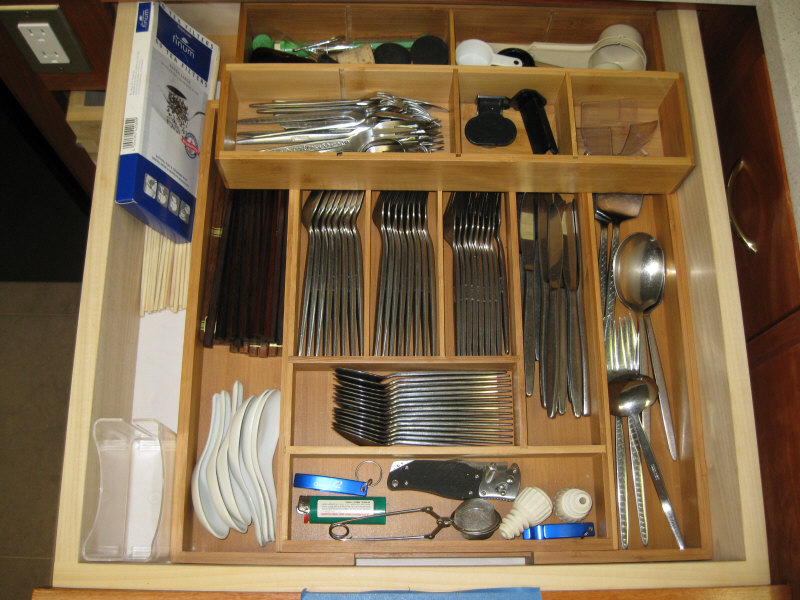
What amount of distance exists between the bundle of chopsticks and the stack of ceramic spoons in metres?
0.11

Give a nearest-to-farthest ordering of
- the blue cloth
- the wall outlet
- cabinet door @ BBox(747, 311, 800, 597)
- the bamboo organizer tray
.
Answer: the blue cloth, cabinet door @ BBox(747, 311, 800, 597), the bamboo organizer tray, the wall outlet

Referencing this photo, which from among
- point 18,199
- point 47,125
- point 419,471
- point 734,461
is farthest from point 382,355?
point 18,199

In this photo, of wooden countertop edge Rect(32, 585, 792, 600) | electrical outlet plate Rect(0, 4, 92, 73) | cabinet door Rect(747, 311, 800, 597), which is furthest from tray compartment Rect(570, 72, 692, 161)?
electrical outlet plate Rect(0, 4, 92, 73)

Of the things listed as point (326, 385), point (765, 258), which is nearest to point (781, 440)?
point (765, 258)

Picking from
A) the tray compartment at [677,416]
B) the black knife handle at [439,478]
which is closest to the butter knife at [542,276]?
the tray compartment at [677,416]

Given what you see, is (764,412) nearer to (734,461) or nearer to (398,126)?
(734,461)

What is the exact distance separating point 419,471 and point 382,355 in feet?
0.79

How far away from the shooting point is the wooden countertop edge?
902 millimetres

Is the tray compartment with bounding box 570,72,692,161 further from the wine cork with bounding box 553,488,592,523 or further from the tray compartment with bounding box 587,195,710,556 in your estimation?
the wine cork with bounding box 553,488,592,523

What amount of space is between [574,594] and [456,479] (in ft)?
1.06

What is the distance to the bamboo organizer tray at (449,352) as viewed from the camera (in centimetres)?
110

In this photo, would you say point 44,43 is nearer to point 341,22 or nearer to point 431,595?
point 341,22

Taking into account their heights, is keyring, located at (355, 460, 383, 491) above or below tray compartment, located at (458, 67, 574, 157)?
below

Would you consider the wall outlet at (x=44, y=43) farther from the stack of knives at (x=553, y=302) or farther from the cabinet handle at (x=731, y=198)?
the cabinet handle at (x=731, y=198)
